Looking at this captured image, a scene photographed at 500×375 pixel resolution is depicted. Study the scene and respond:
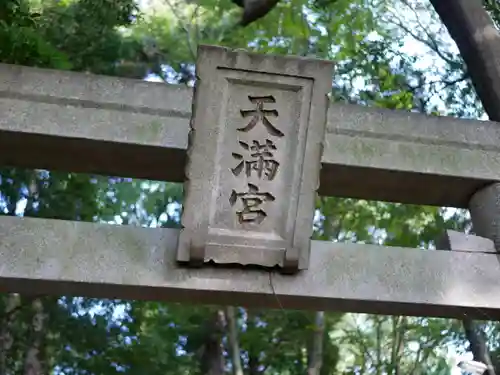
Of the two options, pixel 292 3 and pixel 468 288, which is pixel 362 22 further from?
pixel 468 288

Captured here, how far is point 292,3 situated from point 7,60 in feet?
13.2

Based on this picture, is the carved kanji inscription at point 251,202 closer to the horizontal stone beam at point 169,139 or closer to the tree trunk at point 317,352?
the horizontal stone beam at point 169,139

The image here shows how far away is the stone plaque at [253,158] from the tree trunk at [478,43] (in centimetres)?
153

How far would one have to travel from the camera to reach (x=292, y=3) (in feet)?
25.6

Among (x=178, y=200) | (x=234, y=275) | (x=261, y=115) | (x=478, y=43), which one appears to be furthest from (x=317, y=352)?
(x=261, y=115)

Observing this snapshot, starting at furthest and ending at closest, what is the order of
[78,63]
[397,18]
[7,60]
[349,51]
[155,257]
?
[397,18] → [349,51] → [78,63] → [7,60] → [155,257]

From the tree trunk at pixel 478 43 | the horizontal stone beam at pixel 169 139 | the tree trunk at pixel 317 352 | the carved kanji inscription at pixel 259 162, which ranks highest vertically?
the tree trunk at pixel 478 43

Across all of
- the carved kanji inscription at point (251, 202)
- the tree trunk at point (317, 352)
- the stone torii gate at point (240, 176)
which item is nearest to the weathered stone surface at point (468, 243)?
the stone torii gate at point (240, 176)

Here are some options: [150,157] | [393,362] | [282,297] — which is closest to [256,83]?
[150,157]

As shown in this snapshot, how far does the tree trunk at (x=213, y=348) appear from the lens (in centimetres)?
1013

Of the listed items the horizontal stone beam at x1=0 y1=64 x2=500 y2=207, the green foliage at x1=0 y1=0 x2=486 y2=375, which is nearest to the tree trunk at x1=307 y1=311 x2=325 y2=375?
the green foliage at x1=0 y1=0 x2=486 y2=375

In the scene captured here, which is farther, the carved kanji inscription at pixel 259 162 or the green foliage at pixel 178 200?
the green foliage at pixel 178 200

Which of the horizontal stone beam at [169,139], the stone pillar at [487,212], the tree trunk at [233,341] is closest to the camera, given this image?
the horizontal stone beam at [169,139]

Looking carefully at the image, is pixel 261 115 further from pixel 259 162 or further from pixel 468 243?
pixel 468 243
